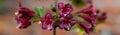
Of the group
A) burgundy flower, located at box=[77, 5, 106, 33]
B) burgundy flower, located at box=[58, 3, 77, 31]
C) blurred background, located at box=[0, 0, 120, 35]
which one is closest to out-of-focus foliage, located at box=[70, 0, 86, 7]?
blurred background, located at box=[0, 0, 120, 35]

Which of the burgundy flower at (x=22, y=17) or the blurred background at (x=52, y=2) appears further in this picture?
the blurred background at (x=52, y=2)

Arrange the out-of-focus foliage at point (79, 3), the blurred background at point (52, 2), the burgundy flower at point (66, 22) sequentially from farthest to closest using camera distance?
the blurred background at point (52, 2) → the out-of-focus foliage at point (79, 3) → the burgundy flower at point (66, 22)

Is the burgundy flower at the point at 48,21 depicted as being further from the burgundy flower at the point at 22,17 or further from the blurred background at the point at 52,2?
the blurred background at the point at 52,2

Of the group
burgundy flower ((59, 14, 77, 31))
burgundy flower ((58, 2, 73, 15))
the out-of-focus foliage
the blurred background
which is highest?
burgundy flower ((58, 2, 73, 15))

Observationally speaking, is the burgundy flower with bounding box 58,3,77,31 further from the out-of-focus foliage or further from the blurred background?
the blurred background

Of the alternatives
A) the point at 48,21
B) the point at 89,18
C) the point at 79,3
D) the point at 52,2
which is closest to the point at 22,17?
the point at 48,21

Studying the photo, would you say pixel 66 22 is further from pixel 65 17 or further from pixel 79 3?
pixel 79 3

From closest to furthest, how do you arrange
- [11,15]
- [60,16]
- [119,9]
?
[60,16], [119,9], [11,15]

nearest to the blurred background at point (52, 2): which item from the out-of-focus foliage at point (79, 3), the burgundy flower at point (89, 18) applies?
the out-of-focus foliage at point (79, 3)

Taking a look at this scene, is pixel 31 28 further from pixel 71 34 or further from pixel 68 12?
pixel 68 12

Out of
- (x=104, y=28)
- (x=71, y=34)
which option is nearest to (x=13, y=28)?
(x=71, y=34)

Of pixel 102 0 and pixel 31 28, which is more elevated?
pixel 102 0
